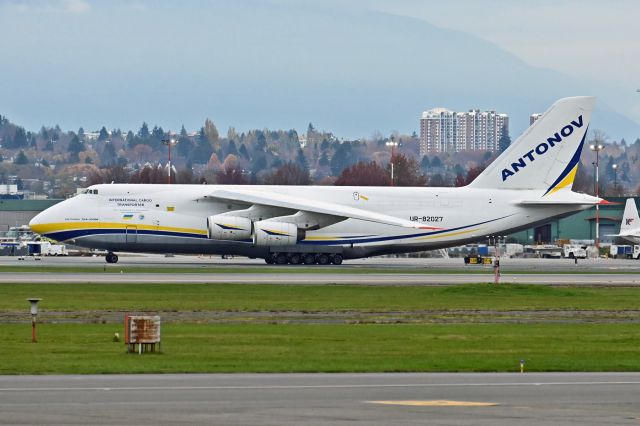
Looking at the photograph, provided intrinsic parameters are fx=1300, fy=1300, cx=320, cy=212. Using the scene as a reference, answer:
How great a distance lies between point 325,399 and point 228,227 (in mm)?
48216

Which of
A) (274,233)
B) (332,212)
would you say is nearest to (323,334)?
(274,233)

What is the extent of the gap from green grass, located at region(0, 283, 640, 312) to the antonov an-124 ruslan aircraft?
18430mm

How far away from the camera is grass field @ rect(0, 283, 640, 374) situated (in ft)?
87.4

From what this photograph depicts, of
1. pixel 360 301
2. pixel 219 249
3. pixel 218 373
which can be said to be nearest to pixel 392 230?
pixel 219 249

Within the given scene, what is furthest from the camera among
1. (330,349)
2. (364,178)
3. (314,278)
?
(364,178)

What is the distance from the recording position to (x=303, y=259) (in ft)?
237

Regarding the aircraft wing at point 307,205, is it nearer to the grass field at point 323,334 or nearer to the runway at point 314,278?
the runway at point 314,278

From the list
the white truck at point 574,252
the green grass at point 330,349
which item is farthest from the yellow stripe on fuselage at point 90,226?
the white truck at point 574,252

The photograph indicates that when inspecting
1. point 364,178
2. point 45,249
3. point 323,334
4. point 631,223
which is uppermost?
point 364,178

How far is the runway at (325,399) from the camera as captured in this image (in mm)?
19062

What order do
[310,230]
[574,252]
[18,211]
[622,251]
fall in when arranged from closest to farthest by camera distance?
[310,230], [574,252], [622,251], [18,211]

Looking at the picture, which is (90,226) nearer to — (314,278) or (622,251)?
(314,278)

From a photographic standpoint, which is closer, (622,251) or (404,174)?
(622,251)

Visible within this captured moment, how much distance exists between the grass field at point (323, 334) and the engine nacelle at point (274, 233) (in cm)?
1805
